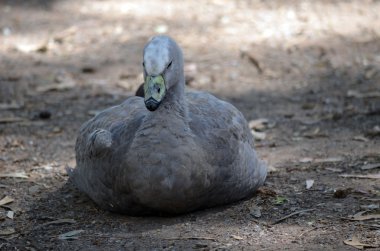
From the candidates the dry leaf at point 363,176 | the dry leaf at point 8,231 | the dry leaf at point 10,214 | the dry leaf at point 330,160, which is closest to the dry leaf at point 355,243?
the dry leaf at point 363,176

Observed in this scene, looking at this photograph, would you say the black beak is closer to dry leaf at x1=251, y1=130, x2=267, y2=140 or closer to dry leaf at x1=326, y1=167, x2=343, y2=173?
dry leaf at x1=326, y1=167, x2=343, y2=173

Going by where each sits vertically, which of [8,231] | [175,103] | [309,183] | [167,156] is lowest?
[8,231]

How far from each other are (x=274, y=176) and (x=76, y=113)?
229 centimetres

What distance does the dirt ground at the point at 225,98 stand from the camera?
4.09 m

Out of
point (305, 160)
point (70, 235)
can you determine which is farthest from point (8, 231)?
point (305, 160)

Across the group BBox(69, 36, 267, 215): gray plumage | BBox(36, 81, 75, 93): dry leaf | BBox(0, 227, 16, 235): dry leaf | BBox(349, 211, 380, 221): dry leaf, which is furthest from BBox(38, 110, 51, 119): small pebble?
BBox(349, 211, 380, 221): dry leaf

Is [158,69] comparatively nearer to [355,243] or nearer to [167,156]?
[167,156]

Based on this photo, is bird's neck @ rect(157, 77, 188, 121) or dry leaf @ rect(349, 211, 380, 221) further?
bird's neck @ rect(157, 77, 188, 121)

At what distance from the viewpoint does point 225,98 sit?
688 cm

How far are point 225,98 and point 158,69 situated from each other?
9.42 feet

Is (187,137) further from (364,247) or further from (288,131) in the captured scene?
(288,131)

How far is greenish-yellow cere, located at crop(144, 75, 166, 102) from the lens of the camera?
398 cm

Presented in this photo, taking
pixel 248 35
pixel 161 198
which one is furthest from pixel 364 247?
pixel 248 35

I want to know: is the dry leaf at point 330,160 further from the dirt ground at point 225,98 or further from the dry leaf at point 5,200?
the dry leaf at point 5,200
